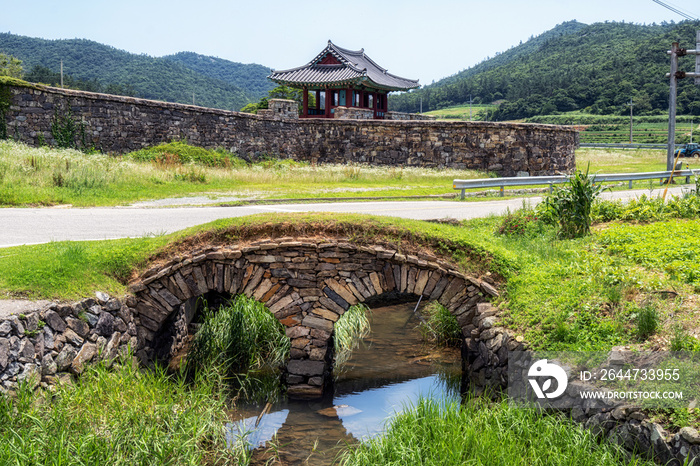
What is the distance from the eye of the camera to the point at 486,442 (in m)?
5.82

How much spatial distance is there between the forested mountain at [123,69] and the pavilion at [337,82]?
4907cm

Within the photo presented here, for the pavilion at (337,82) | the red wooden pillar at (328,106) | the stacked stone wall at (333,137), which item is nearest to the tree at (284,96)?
the pavilion at (337,82)

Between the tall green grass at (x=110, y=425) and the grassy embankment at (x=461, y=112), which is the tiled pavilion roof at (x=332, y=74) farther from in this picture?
the grassy embankment at (x=461, y=112)

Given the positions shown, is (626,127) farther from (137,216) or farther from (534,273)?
(534,273)

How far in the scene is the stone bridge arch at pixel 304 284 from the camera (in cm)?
890

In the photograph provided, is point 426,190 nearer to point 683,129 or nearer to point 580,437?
point 580,437

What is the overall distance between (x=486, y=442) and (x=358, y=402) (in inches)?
133

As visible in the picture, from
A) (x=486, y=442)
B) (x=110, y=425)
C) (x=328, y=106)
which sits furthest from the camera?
(x=328, y=106)

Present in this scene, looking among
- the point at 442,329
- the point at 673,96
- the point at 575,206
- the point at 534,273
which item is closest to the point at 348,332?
the point at 442,329

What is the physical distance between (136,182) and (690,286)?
15805 millimetres

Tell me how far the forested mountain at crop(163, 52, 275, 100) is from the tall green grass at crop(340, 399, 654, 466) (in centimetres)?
13196

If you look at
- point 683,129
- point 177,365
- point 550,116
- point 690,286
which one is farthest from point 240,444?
point 550,116

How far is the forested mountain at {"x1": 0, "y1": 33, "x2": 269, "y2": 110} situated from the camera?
87688 mm

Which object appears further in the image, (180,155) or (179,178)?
(180,155)
